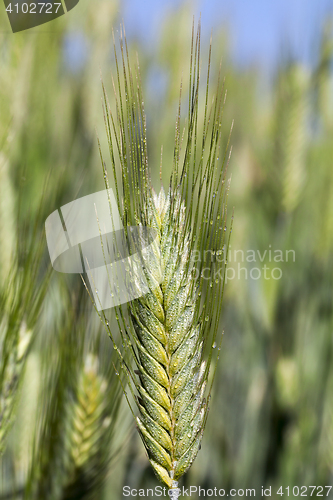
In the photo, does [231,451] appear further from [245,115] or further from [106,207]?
[245,115]

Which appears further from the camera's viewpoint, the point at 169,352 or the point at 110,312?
the point at 110,312

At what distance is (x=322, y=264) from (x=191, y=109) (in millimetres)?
494

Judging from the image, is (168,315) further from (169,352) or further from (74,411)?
(74,411)

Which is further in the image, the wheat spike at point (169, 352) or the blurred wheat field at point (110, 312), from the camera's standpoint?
the blurred wheat field at point (110, 312)

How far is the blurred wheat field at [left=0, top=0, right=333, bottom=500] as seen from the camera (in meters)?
0.46

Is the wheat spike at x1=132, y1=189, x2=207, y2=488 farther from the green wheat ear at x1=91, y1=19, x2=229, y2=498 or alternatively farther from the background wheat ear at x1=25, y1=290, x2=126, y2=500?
the background wheat ear at x1=25, y1=290, x2=126, y2=500

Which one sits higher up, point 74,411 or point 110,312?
point 110,312

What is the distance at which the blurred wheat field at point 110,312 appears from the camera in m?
0.46

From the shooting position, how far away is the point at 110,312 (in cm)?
48

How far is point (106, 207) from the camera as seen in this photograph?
1.86ft

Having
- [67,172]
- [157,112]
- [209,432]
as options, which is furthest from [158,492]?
[157,112]

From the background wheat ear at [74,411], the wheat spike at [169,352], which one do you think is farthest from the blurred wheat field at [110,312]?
the wheat spike at [169,352]

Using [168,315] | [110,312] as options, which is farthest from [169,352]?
[110,312]

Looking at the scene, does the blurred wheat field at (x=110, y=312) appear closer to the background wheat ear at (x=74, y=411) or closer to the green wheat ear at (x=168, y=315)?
the background wheat ear at (x=74, y=411)
